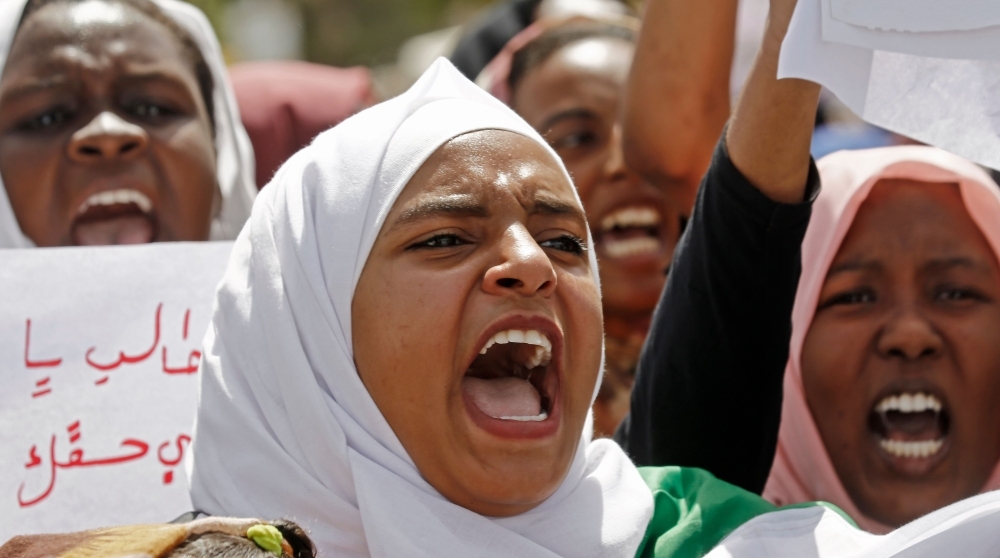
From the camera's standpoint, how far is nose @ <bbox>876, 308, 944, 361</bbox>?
2.72m

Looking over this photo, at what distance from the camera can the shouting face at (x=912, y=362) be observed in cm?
276

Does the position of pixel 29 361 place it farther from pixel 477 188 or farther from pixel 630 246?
pixel 630 246

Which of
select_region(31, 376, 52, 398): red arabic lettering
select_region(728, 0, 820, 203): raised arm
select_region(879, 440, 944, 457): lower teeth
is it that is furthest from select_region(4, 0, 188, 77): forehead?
select_region(879, 440, 944, 457): lower teeth

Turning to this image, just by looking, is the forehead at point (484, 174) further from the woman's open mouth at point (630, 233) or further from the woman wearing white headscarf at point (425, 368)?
the woman's open mouth at point (630, 233)

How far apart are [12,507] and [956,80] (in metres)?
1.90

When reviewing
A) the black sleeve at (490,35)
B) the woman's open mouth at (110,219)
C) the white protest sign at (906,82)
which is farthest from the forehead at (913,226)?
the black sleeve at (490,35)

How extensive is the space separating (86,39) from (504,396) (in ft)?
5.48

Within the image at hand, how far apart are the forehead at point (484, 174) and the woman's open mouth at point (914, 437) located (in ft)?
3.26

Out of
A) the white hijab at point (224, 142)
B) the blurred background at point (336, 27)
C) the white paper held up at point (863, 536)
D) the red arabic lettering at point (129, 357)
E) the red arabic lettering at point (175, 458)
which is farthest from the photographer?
the blurred background at point (336, 27)

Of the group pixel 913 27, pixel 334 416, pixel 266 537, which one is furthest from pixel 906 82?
pixel 266 537

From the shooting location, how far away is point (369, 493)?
2021 millimetres

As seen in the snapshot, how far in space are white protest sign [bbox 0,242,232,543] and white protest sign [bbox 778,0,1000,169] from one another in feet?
4.79

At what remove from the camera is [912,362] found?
2.78 metres

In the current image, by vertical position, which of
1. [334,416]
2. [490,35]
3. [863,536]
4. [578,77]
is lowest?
[863,536]
